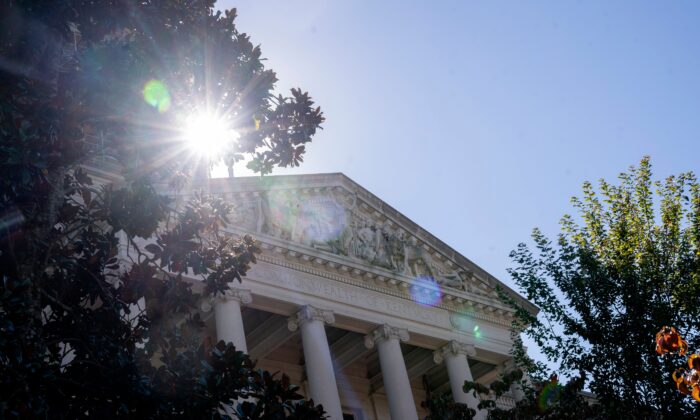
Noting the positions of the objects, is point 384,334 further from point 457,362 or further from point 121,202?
point 121,202

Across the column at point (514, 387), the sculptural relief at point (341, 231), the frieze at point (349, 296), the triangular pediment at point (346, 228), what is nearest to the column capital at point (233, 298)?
the frieze at point (349, 296)

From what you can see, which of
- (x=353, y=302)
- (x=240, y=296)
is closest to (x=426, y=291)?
(x=353, y=302)

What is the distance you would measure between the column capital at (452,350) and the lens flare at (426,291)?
1331mm

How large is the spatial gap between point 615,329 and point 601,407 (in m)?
1.65

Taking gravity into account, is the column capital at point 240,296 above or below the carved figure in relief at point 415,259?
below

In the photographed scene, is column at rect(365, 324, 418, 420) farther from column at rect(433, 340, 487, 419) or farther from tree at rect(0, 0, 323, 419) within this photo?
tree at rect(0, 0, 323, 419)

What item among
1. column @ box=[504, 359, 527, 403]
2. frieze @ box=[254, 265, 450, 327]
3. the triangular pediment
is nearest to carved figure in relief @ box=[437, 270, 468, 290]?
the triangular pediment

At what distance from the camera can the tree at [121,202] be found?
24.2 ft

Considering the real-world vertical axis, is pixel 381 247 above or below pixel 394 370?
above

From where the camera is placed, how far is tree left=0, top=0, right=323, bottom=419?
7.38m

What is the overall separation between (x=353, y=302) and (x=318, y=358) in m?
2.61

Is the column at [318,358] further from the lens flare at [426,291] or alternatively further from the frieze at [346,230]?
the lens flare at [426,291]

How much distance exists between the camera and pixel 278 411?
24.1 feet

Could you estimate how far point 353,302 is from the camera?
21.3 meters
